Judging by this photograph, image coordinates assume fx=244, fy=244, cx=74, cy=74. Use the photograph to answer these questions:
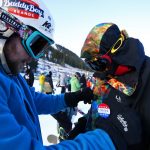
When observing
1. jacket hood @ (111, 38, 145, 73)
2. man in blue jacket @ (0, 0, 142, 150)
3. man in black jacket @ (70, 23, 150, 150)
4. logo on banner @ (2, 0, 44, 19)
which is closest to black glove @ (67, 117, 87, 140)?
man in blue jacket @ (0, 0, 142, 150)

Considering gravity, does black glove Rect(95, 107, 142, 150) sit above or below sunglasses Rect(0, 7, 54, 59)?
below

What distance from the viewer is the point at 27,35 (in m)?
1.74

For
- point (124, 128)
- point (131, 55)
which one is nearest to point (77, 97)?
point (131, 55)

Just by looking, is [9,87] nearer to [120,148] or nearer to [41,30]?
[41,30]

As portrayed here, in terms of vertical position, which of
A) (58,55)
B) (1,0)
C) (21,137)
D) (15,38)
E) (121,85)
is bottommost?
(58,55)

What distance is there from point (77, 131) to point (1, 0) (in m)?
1.16

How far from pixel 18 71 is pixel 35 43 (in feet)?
0.80

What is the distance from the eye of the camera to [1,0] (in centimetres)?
175

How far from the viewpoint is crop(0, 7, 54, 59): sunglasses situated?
5.42 ft

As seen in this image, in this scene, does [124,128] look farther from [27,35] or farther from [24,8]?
[24,8]

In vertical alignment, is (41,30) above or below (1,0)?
below

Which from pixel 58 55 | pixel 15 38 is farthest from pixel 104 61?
pixel 58 55

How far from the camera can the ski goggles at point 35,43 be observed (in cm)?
174

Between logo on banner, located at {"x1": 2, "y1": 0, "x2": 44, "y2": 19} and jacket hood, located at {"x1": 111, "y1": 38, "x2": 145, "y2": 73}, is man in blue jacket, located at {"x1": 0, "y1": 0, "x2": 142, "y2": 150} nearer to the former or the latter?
A: logo on banner, located at {"x1": 2, "y1": 0, "x2": 44, "y2": 19}
